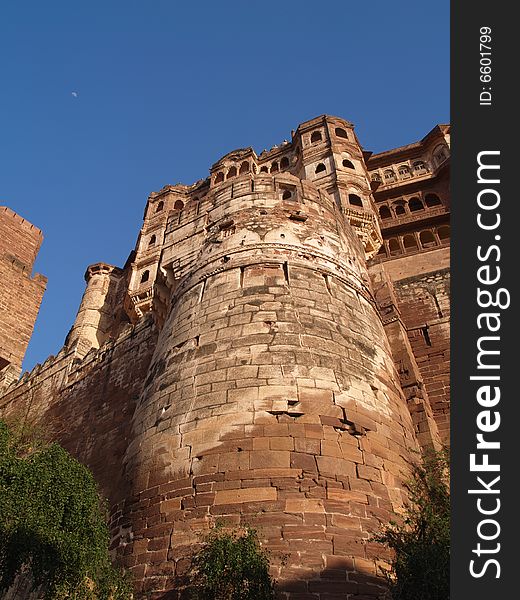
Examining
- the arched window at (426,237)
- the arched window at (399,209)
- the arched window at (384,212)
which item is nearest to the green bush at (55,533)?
the arched window at (426,237)

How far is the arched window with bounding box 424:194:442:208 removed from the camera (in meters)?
24.5

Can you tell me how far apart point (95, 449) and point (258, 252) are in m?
6.42

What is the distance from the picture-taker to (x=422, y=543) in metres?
5.79

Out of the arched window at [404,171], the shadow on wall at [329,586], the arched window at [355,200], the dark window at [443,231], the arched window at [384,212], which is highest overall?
the arched window at [404,171]

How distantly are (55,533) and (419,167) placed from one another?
2428cm

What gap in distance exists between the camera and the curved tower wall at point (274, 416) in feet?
19.8

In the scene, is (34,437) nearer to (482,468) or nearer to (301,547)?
(301,547)

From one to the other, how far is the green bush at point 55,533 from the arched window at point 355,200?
1724 cm

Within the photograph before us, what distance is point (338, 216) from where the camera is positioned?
1227cm

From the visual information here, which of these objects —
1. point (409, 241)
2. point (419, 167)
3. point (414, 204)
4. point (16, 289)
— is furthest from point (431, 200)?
point (16, 289)

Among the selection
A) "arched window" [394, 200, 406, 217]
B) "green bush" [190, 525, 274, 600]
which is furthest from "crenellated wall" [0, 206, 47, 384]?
"green bush" [190, 525, 274, 600]

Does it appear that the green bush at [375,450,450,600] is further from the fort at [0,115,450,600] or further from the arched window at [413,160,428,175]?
the arched window at [413,160,428,175]

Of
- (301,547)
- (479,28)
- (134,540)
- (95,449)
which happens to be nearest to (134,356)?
(95,449)

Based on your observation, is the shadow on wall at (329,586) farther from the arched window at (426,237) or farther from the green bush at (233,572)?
the arched window at (426,237)
